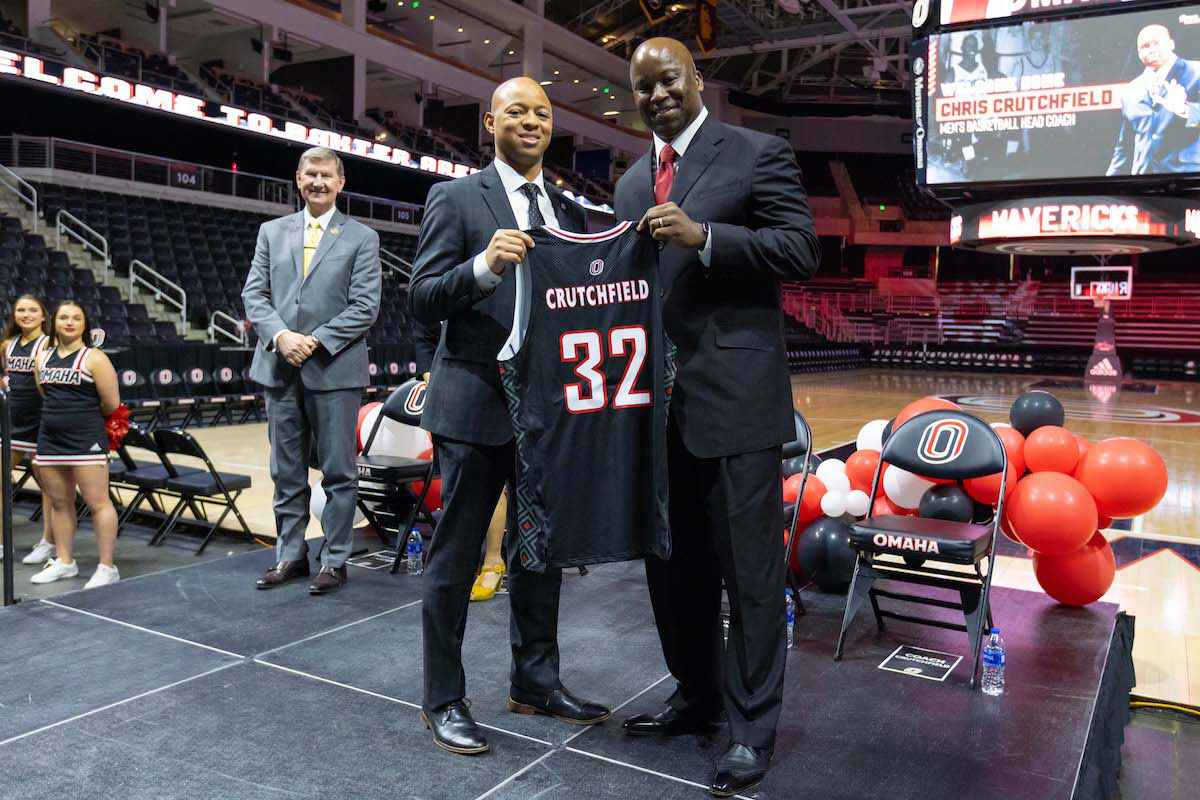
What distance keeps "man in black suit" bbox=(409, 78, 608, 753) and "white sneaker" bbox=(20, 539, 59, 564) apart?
3257 mm

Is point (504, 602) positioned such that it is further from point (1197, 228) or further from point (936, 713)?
point (1197, 228)

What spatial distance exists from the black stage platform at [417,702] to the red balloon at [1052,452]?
635 mm

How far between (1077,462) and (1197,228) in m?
11.6

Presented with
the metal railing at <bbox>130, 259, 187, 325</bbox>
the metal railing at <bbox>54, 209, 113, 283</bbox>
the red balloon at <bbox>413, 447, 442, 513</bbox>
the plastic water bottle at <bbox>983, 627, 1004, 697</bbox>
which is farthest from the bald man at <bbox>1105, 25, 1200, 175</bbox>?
the metal railing at <bbox>54, 209, 113, 283</bbox>

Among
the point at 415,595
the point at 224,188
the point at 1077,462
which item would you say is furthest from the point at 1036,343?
the point at 415,595

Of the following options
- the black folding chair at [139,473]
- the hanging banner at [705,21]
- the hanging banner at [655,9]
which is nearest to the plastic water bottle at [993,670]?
the black folding chair at [139,473]

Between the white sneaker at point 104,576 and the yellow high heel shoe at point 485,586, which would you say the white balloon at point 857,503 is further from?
the white sneaker at point 104,576

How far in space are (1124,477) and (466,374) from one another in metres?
2.89

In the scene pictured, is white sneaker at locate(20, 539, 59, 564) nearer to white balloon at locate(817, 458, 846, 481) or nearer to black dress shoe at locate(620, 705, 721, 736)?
black dress shoe at locate(620, 705, 721, 736)

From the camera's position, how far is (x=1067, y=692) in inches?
108

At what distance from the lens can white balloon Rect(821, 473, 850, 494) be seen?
13.4ft

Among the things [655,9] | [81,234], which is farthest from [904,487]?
[81,234]

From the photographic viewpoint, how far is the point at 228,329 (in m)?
13.3

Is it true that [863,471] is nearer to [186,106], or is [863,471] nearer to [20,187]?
[20,187]
